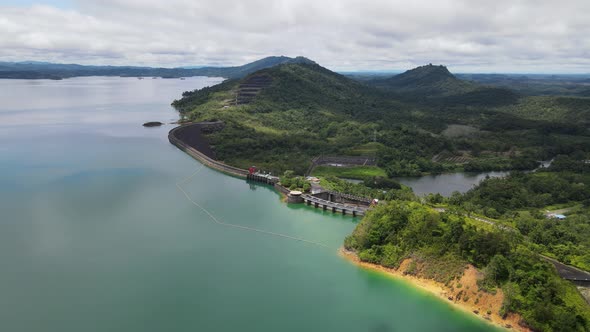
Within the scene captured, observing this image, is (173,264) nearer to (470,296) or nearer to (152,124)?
(470,296)

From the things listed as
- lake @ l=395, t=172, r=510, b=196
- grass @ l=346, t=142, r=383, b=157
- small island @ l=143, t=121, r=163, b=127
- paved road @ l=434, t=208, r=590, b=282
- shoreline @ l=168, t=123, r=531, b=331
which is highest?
paved road @ l=434, t=208, r=590, b=282

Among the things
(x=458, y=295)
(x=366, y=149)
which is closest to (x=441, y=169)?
(x=366, y=149)

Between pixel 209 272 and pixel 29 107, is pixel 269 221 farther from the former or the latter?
pixel 29 107

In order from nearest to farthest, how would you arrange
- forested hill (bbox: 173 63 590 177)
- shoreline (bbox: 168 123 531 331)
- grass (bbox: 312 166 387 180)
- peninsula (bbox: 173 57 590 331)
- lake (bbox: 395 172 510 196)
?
1. shoreline (bbox: 168 123 531 331)
2. peninsula (bbox: 173 57 590 331)
3. lake (bbox: 395 172 510 196)
4. grass (bbox: 312 166 387 180)
5. forested hill (bbox: 173 63 590 177)

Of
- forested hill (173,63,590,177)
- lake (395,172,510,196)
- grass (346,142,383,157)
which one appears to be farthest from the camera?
grass (346,142,383,157)

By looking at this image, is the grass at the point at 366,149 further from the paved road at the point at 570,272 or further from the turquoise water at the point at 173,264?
the paved road at the point at 570,272

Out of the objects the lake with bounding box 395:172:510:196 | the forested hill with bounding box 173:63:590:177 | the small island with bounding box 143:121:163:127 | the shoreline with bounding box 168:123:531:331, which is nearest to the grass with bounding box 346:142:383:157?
the forested hill with bounding box 173:63:590:177

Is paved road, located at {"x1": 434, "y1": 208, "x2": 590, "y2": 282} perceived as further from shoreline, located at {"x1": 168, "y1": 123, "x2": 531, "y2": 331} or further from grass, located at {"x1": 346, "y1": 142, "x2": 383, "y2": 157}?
grass, located at {"x1": 346, "y1": 142, "x2": 383, "y2": 157}

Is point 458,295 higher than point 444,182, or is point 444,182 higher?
point 458,295
